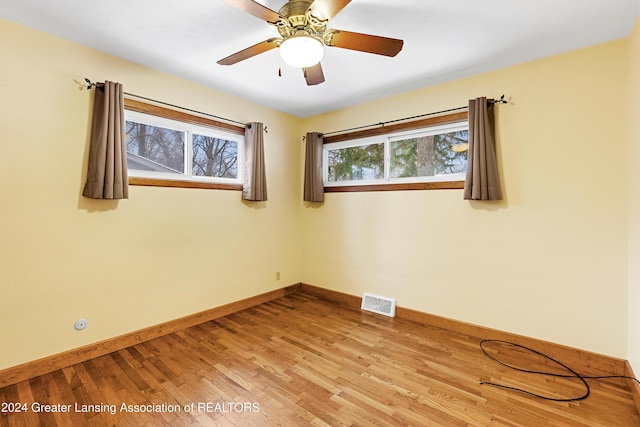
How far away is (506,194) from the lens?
104 inches

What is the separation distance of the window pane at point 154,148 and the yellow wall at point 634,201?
152 inches

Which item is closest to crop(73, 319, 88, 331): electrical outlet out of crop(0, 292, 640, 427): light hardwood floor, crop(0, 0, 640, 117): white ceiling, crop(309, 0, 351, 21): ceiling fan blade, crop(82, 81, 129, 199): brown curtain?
crop(0, 292, 640, 427): light hardwood floor

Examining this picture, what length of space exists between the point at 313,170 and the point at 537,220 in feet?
8.44

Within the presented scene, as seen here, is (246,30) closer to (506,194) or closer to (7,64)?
(7,64)

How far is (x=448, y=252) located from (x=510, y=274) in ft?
1.86

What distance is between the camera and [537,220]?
8.15 feet

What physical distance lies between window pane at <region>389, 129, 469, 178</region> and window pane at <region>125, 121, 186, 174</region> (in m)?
2.43

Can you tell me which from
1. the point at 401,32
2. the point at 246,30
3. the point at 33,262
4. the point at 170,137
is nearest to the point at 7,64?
the point at 170,137

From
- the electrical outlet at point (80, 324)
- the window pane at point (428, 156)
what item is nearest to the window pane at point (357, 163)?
the window pane at point (428, 156)

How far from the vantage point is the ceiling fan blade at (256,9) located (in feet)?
4.86

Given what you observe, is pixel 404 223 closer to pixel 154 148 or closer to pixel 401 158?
pixel 401 158

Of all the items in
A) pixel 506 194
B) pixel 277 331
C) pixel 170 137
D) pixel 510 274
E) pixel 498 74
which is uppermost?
pixel 498 74

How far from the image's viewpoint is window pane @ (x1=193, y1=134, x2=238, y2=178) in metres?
3.19

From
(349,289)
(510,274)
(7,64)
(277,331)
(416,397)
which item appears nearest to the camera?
(416,397)
